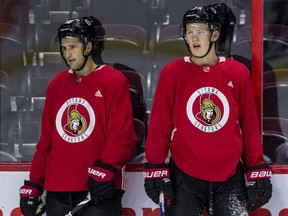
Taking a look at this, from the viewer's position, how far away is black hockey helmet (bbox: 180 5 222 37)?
3.44 meters

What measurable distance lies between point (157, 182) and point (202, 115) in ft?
1.13

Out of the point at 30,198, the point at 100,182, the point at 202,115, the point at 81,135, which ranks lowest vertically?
the point at 30,198

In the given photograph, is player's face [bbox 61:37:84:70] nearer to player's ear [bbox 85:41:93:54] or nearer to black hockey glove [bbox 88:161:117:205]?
player's ear [bbox 85:41:93:54]


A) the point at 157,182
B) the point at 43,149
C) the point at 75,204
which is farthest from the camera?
the point at 43,149

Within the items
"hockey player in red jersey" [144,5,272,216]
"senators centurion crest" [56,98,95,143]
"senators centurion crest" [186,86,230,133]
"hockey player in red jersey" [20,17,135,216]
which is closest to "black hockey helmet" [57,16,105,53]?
"hockey player in red jersey" [20,17,135,216]

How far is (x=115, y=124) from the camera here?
3.50m

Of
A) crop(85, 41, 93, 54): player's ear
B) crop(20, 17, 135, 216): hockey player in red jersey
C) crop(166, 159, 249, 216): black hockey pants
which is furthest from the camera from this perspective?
crop(85, 41, 93, 54): player's ear

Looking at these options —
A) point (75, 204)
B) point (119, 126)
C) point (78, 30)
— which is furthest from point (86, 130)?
point (78, 30)

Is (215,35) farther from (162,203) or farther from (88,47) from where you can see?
(162,203)

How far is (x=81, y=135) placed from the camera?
11.7ft

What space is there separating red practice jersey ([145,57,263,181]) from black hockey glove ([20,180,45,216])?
55cm

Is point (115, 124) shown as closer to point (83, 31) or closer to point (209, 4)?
point (83, 31)

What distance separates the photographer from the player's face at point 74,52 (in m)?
3.58

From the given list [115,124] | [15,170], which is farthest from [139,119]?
[15,170]
